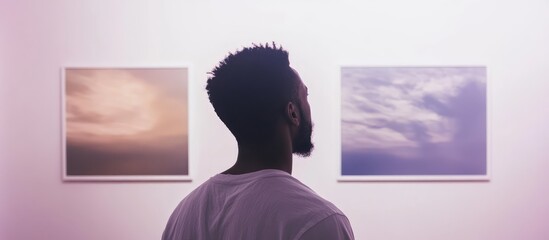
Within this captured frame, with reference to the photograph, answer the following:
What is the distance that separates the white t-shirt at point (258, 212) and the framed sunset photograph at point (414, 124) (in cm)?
187

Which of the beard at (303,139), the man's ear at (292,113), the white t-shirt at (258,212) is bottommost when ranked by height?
the white t-shirt at (258,212)

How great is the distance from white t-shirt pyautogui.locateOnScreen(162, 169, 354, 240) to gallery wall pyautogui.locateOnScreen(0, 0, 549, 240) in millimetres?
1789

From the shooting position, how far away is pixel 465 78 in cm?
281

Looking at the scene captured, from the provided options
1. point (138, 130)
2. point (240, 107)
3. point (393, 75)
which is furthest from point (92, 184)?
point (240, 107)

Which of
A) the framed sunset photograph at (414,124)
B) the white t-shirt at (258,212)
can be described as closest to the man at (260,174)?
the white t-shirt at (258,212)

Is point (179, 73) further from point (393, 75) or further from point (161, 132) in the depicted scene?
point (393, 75)

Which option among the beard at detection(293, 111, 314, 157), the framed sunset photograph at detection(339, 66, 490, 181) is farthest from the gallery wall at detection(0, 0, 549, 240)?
the beard at detection(293, 111, 314, 157)

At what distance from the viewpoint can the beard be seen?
115 centimetres

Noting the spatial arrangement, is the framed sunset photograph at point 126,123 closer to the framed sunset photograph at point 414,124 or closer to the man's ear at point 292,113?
the framed sunset photograph at point 414,124

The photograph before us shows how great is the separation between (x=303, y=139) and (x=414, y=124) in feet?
5.84

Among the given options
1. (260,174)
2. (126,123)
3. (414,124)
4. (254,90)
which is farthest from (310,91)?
(260,174)

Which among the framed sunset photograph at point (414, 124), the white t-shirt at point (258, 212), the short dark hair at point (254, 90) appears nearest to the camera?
the white t-shirt at point (258, 212)

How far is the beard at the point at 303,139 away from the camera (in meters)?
1.15

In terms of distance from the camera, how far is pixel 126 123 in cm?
281
